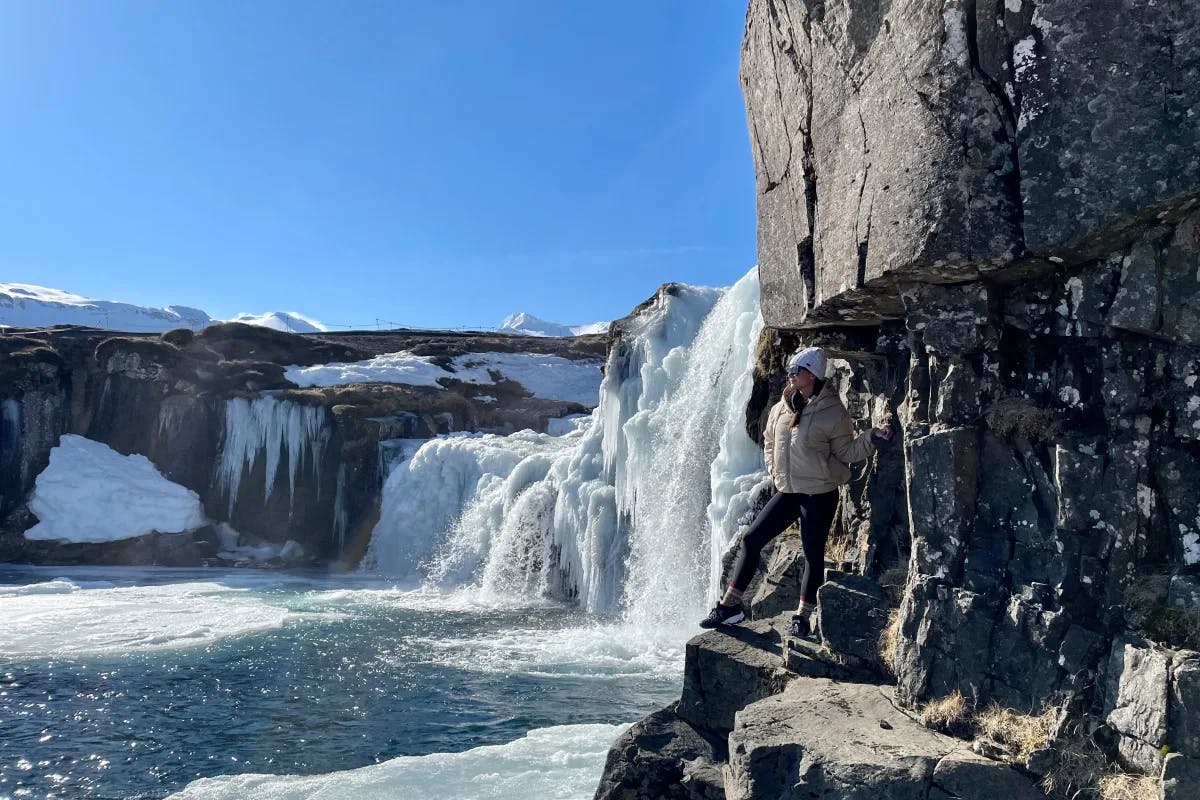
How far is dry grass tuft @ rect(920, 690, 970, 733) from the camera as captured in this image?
5.11 metres

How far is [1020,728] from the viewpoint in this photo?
15.7 feet

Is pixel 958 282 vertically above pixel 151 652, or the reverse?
pixel 958 282

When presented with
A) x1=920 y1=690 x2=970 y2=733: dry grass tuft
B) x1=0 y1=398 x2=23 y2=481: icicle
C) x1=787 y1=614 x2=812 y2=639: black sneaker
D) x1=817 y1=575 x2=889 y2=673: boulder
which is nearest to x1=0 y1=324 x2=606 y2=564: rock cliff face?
x1=0 y1=398 x2=23 y2=481: icicle

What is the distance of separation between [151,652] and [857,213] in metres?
13.7

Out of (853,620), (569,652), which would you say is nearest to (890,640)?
(853,620)

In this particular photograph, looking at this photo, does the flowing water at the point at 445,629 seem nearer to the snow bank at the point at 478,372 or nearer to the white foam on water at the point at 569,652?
the white foam on water at the point at 569,652

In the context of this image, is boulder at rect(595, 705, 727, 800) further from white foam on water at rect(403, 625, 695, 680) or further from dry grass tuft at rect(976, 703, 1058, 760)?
white foam on water at rect(403, 625, 695, 680)

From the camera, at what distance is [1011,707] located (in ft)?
16.3

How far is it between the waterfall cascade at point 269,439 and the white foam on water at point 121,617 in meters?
8.00

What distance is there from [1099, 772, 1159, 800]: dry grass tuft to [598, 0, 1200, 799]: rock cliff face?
0.20 feet

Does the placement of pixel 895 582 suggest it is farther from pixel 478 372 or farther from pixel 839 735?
pixel 478 372

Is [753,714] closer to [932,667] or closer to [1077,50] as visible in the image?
[932,667]

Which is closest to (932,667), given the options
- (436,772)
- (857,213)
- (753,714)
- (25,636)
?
→ (753,714)

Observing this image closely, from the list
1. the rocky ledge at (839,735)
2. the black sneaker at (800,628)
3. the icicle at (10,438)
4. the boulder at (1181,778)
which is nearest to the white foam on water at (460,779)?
the rocky ledge at (839,735)
